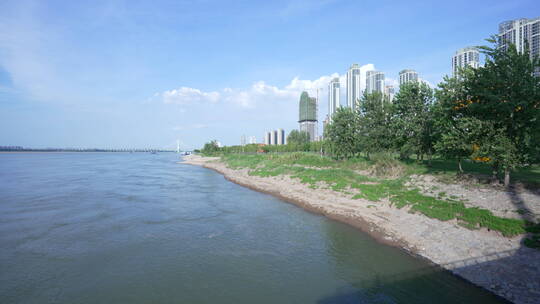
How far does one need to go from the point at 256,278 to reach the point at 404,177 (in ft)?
60.7

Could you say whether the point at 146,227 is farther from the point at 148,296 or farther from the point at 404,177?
the point at 404,177

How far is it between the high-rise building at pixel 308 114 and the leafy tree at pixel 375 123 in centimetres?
11136

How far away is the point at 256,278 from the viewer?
11836 mm

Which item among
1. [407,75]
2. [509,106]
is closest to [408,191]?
[509,106]

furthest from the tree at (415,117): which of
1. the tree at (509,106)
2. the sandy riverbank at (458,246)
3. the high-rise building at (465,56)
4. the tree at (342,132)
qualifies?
the high-rise building at (465,56)

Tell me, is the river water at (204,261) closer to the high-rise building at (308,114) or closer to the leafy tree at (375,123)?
the leafy tree at (375,123)

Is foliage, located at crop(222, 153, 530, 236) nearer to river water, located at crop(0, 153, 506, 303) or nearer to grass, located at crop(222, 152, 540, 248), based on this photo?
grass, located at crop(222, 152, 540, 248)

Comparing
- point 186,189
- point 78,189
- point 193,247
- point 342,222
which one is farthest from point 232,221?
point 78,189

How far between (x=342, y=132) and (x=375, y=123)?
6833 mm

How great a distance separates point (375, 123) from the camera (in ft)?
115

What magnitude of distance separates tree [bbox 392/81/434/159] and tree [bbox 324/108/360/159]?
11227 mm

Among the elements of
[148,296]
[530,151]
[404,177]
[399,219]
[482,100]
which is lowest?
[148,296]

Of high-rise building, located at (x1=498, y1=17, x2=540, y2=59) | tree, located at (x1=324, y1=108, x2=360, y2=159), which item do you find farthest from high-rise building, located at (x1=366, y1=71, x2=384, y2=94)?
tree, located at (x1=324, y1=108, x2=360, y2=159)

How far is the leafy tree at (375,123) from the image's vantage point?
112 feet
